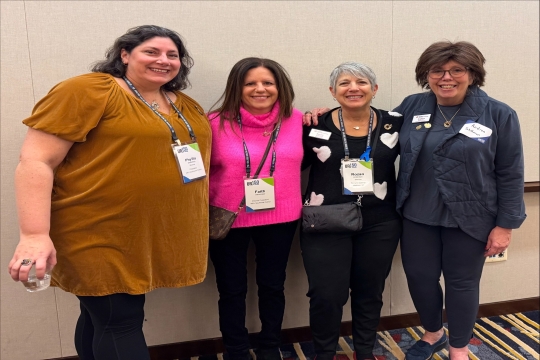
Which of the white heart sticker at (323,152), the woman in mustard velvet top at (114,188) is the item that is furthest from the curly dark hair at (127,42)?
the white heart sticker at (323,152)

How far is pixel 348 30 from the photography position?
2.15 meters

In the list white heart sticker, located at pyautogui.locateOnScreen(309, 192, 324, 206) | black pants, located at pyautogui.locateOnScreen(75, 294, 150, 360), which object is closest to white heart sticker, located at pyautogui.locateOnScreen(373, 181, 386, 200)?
white heart sticker, located at pyautogui.locateOnScreen(309, 192, 324, 206)

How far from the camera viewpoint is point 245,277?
74.8 inches

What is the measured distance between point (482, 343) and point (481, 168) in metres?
1.21

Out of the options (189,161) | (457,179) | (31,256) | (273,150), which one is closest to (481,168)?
(457,179)

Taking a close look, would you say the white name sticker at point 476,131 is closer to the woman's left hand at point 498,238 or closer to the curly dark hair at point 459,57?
the curly dark hair at point 459,57

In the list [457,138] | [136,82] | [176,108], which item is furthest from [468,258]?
[136,82]

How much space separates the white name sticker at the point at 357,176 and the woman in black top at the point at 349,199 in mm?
26

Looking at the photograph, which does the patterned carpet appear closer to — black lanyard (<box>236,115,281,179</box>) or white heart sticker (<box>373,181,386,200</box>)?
white heart sticker (<box>373,181,386,200</box>)

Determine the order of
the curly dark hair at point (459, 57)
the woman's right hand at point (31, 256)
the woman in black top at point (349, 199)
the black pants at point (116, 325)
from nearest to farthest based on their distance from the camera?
the woman's right hand at point (31, 256)
the black pants at point (116, 325)
the curly dark hair at point (459, 57)
the woman in black top at point (349, 199)

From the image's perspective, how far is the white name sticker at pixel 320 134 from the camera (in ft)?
5.96

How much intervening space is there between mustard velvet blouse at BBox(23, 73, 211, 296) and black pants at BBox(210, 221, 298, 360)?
17.6 inches

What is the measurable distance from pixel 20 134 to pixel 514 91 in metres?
2.80

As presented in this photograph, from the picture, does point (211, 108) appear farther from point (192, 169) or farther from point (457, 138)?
point (457, 138)
